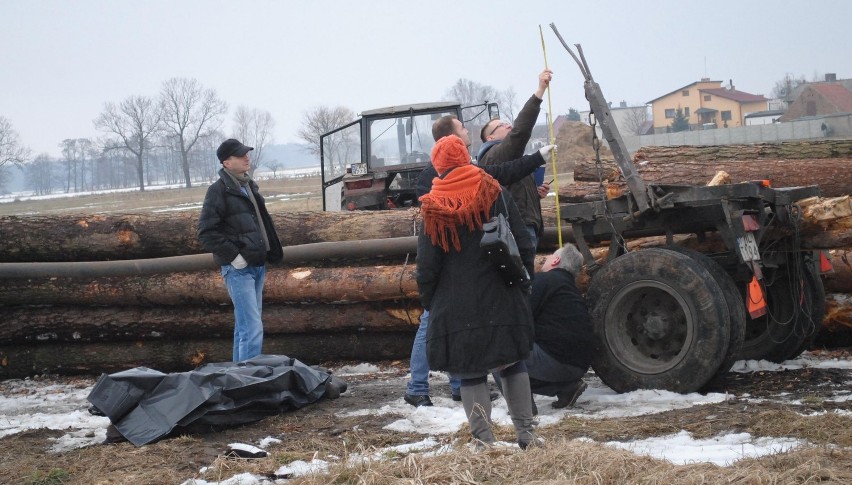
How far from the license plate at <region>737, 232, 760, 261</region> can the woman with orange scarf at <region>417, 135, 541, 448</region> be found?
2.08 m

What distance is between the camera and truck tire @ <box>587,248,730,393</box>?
250 inches

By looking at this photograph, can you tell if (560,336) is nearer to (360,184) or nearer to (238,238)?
(238,238)

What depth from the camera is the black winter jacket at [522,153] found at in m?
6.30

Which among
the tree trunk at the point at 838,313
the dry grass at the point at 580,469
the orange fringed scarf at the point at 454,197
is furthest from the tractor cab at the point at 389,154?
the dry grass at the point at 580,469

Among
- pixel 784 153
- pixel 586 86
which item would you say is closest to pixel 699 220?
pixel 586 86

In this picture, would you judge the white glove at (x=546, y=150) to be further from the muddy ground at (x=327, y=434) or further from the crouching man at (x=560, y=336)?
the muddy ground at (x=327, y=434)

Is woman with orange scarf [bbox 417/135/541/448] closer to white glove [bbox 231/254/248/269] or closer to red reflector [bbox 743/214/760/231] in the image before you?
red reflector [bbox 743/214/760/231]

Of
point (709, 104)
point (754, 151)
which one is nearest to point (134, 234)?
point (754, 151)

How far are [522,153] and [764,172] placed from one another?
324 cm

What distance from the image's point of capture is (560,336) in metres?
6.45

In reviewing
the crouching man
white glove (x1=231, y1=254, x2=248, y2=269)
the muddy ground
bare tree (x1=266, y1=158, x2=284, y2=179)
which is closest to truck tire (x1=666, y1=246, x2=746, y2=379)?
the muddy ground

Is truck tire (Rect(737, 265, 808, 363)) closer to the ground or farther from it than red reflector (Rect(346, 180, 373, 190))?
closer to the ground

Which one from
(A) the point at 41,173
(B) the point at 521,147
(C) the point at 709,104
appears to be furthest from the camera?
(A) the point at 41,173

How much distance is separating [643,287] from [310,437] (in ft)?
8.13
